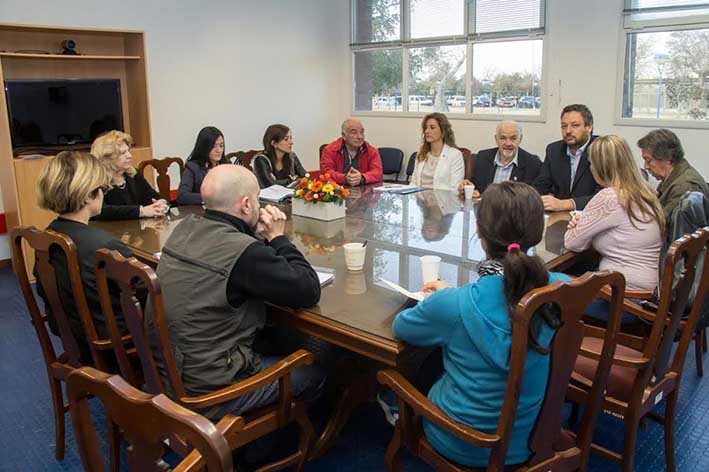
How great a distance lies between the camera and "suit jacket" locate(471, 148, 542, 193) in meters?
4.15

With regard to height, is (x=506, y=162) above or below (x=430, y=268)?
above

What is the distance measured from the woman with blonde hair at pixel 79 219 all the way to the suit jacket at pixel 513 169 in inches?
106

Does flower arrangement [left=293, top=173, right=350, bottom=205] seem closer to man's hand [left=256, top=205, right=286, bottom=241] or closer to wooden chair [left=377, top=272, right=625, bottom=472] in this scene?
man's hand [left=256, top=205, right=286, bottom=241]

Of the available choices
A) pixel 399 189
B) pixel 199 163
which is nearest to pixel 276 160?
pixel 199 163

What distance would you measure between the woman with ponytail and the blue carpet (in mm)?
776

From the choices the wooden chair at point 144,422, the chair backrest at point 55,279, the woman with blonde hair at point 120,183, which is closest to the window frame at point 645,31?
the woman with blonde hair at point 120,183

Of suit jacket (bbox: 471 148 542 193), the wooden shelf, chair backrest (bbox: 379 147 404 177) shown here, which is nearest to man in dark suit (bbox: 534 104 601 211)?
suit jacket (bbox: 471 148 542 193)

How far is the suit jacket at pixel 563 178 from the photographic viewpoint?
147 inches

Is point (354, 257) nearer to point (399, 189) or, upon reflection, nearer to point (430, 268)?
point (430, 268)

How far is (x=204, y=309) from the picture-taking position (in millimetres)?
1820

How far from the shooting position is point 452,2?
5980mm

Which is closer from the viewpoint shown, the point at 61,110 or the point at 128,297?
the point at 128,297

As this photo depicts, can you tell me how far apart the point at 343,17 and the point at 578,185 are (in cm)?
402

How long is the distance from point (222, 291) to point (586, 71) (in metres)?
4.38
